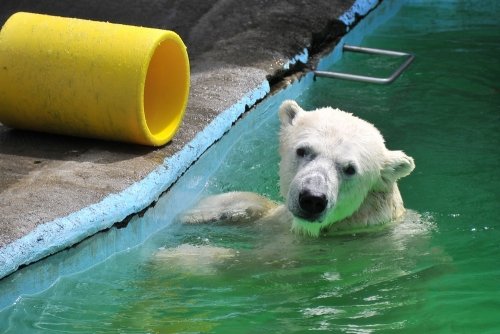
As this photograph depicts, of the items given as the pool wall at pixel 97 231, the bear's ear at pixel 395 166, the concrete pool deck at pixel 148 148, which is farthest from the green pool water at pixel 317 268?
the bear's ear at pixel 395 166

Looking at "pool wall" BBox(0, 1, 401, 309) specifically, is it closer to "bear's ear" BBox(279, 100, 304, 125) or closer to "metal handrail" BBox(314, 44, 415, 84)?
"bear's ear" BBox(279, 100, 304, 125)

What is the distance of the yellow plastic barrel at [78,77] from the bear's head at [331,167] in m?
0.81

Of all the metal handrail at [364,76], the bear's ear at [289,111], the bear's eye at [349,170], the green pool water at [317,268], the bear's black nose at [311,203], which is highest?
the metal handrail at [364,76]

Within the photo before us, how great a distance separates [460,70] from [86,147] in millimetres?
3523

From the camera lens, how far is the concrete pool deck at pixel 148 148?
4.37 metres

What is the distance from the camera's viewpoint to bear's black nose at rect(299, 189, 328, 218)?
168 inches

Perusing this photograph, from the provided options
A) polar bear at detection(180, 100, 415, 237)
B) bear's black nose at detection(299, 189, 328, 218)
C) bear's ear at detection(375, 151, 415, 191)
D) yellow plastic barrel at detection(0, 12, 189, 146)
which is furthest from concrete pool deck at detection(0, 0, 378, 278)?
bear's ear at detection(375, 151, 415, 191)

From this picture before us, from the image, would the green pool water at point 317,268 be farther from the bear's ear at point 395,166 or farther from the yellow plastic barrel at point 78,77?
the yellow plastic barrel at point 78,77

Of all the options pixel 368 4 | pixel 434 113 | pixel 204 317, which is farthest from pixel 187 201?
pixel 368 4

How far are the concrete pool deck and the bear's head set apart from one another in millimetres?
773

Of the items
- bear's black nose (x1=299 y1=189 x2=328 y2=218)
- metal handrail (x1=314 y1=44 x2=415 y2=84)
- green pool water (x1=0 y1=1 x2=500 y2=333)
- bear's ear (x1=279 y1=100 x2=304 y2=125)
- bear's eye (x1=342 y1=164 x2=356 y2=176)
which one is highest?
metal handrail (x1=314 y1=44 x2=415 y2=84)

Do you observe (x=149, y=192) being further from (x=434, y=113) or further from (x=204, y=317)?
(x=434, y=113)

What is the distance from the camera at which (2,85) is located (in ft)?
17.6

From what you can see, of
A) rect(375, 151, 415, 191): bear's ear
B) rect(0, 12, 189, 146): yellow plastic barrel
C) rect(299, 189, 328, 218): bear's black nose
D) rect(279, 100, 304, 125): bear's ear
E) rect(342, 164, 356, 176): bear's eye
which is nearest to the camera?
rect(299, 189, 328, 218): bear's black nose
